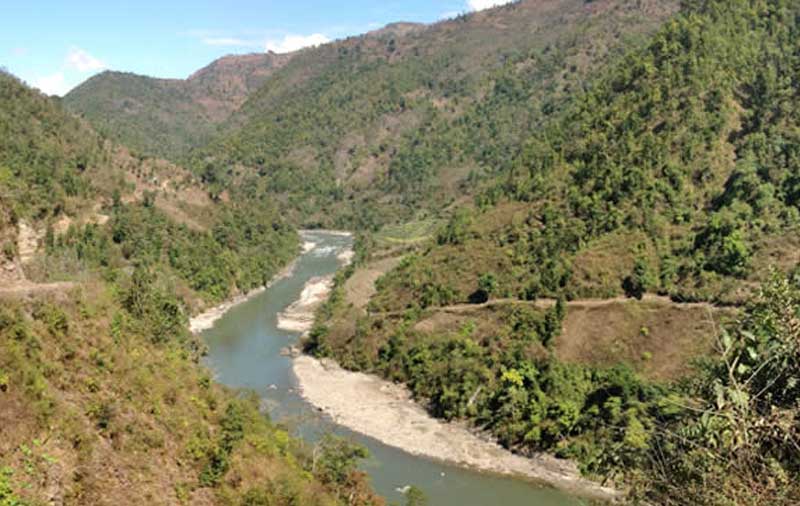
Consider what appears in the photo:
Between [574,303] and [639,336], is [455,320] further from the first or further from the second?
[639,336]

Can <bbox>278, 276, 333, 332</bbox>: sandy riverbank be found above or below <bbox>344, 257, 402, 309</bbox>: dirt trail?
below

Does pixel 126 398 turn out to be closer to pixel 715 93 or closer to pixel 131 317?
pixel 131 317

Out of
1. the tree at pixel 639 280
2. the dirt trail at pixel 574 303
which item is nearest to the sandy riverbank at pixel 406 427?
the dirt trail at pixel 574 303

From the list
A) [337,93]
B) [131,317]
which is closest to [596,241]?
[131,317]

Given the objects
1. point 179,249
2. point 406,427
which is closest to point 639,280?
point 406,427

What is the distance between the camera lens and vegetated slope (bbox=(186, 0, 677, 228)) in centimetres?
13238

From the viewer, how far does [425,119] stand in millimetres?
160625

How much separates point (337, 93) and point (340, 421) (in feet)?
506

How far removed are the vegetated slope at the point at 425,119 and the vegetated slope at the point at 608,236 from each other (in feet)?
192

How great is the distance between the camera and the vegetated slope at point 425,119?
13238cm

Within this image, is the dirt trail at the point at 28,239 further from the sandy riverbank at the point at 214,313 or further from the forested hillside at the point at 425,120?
the forested hillside at the point at 425,120

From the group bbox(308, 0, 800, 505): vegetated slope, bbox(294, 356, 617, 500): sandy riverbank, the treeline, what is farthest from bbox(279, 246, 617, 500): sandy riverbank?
the treeline

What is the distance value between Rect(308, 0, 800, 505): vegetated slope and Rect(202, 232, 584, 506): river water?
12.7 feet

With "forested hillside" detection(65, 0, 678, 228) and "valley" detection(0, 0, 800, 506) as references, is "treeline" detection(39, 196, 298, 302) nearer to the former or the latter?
"valley" detection(0, 0, 800, 506)
